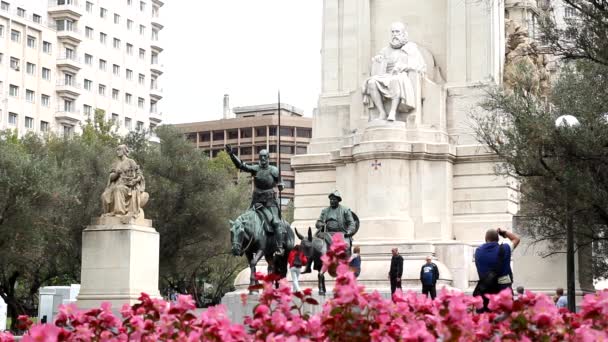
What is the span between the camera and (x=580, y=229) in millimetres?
23672

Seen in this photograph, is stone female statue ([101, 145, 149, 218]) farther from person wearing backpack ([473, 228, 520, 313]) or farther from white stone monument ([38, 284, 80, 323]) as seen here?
person wearing backpack ([473, 228, 520, 313])

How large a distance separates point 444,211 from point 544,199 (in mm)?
10475

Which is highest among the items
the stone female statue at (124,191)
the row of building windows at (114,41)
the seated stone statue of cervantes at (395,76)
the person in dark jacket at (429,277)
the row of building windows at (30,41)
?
the row of building windows at (114,41)

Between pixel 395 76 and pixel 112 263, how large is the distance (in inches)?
401

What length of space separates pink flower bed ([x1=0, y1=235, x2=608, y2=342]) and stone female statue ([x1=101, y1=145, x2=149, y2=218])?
18.1 metres

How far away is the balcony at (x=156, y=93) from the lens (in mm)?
105625

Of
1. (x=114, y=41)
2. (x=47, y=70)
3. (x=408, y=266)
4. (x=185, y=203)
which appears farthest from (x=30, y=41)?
(x=408, y=266)

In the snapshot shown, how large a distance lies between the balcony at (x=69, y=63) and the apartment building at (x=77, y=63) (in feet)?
0.27

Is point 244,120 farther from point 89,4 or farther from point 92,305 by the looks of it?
point 92,305

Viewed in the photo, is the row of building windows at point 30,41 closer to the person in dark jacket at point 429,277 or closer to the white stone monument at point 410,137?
the white stone monument at point 410,137

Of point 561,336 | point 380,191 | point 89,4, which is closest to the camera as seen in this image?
point 561,336

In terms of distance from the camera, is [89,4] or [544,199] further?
[89,4]

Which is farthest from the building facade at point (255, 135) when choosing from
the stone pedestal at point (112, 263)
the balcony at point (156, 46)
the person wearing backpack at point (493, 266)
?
the person wearing backpack at point (493, 266)

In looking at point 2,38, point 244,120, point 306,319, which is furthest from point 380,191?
point 244,120
